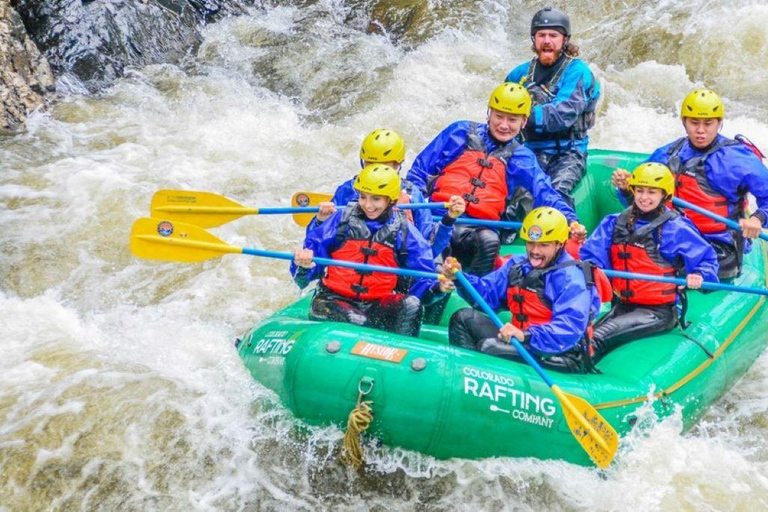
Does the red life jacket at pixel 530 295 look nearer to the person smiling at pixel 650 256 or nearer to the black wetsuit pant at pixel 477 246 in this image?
the person smiling at pixel 650 256

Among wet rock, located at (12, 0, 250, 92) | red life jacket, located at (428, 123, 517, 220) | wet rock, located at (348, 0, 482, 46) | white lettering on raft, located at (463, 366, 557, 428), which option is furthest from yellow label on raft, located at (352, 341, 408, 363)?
wet rock, located at (348, 0, 482, 46)

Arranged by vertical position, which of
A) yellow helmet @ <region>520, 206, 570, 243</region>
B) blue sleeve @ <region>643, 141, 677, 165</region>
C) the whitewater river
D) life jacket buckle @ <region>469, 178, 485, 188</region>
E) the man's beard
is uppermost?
the man's beard

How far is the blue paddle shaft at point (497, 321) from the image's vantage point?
15.1ft

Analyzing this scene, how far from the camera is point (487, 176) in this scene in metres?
6.04

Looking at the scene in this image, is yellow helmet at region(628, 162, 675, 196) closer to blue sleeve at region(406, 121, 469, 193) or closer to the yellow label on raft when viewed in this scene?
blue sleeve at region(406, 121, 469, 193)

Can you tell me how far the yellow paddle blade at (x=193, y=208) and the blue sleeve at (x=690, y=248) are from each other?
8.41ft

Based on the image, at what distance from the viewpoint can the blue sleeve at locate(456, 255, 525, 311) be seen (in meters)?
5.20

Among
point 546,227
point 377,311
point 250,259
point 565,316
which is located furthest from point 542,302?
point 250,259

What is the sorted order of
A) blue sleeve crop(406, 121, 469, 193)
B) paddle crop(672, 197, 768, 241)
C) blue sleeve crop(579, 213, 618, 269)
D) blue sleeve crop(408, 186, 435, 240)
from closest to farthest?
blue sleeve crop(579, 213, 618, 269), blue sleeve crop(408, 186, 435, 240), paddle crop(672, 197, 768, 241), blue sleeve crop(406, 121, 469, 193)

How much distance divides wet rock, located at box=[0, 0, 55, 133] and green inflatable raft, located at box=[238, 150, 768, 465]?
4.77 m

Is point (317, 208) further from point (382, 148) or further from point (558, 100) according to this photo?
point (558, 100)

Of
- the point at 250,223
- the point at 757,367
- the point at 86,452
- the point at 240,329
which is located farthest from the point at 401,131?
the point at 86,452

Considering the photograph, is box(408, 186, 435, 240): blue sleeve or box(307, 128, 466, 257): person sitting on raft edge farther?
box(408, 186, 435, 240): blue sleeve

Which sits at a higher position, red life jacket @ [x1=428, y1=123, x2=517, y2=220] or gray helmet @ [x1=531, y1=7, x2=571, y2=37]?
gray helmet @ [x1=531, y1=7, x2=571, y2=37]
